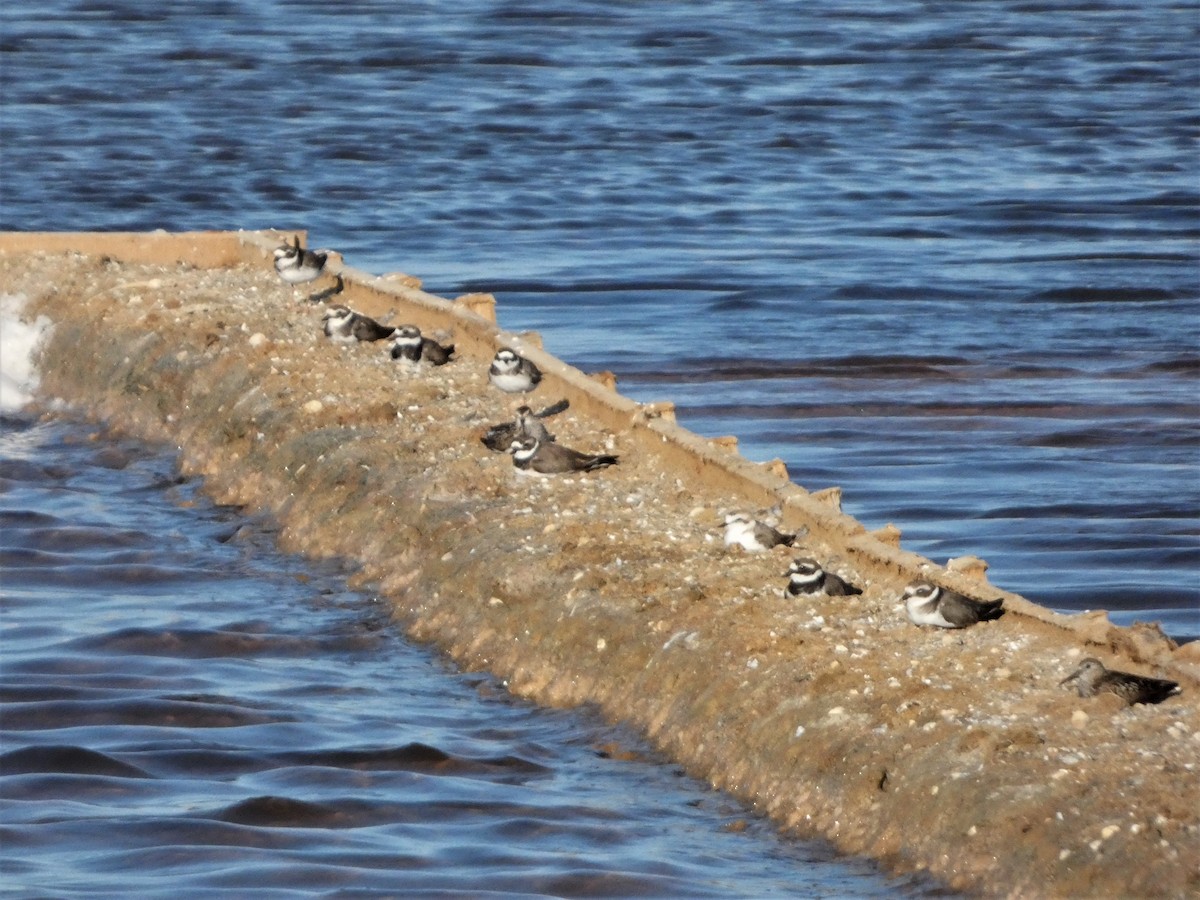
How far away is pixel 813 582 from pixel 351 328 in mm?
5563

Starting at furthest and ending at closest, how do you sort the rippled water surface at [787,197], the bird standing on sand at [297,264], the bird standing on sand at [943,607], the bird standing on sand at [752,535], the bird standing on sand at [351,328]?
the rippled water surface at [787,197]
the bird standing on sand at [297,264]
the bird standing on sand at [351,328]
the bird standing on sand at [752,535]
the bird standing on sand at [943,607]

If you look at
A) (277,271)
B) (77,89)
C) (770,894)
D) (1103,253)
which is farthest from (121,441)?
(77,89)

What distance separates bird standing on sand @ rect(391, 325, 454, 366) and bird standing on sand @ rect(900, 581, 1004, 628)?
545 centimetres

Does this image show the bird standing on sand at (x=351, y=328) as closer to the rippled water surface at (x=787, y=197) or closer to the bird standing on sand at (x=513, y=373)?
the bird standing on sand at (x=513, y=373)

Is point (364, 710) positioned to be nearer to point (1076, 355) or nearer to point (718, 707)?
point (718, 707)

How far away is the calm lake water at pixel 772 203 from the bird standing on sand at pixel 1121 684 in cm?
125

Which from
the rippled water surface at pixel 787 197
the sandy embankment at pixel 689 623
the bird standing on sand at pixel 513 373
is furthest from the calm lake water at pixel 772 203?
the bird standing on sand at pixel 513 373

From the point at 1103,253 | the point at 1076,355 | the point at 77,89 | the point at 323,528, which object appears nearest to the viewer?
the point at 323,528

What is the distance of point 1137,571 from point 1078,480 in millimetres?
2391

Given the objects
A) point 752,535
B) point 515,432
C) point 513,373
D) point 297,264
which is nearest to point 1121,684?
point 752,535

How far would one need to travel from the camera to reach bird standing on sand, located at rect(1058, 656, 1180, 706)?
773cm

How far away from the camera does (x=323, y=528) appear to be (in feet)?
39.4

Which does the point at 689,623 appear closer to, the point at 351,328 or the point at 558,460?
the point at 558,460

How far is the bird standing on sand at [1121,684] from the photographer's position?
7730mm
